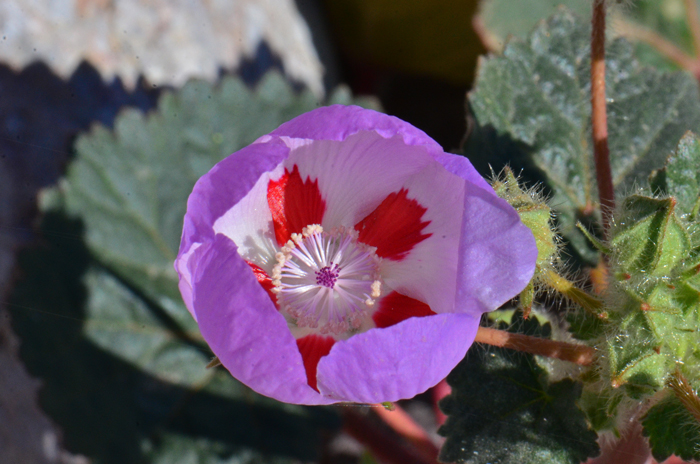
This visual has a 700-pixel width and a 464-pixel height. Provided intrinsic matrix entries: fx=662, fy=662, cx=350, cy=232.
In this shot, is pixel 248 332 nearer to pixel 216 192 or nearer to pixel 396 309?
pixel 216 192

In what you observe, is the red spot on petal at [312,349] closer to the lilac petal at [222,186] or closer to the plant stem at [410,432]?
the lilac petal at [222,186]

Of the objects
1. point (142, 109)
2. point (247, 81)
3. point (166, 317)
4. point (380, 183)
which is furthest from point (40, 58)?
point (380, 183)

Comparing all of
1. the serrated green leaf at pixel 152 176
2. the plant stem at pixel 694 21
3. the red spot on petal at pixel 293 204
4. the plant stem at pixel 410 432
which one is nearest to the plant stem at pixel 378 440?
the plant stem at pixel 410 432

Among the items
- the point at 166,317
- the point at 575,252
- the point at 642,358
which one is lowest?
the point at 166,317

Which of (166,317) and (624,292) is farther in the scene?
(166,317)

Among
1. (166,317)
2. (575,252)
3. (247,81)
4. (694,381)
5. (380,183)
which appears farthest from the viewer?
(247,81)

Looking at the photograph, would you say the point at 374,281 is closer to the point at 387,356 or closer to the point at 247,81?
the point at 387,356

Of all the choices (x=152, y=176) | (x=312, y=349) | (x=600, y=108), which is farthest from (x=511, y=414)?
(x=152, y=176)

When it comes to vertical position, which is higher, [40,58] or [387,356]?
[40,58]
